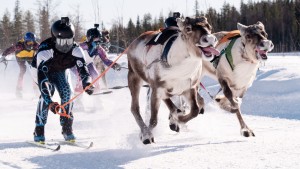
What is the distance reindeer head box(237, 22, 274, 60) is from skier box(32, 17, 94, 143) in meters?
2.46

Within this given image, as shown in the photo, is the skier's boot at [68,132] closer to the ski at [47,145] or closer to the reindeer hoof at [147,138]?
the ski at [47,145]

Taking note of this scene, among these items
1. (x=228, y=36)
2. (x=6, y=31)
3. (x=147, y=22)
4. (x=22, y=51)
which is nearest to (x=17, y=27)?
(x=6, y=31)

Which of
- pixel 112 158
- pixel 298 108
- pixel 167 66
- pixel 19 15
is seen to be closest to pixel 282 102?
pixel 298 108

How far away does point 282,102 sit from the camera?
12.6 m

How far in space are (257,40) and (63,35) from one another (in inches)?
112

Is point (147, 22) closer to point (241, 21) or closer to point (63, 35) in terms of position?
point (241, 21)

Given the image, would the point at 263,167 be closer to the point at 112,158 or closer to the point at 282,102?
the point at 112,158

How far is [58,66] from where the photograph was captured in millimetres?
6770

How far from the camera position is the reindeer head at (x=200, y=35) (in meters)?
5.59

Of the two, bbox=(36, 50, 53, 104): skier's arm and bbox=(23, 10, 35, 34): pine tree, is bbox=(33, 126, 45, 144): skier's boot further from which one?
bbox=(23, 10, 35, 34): pine tree

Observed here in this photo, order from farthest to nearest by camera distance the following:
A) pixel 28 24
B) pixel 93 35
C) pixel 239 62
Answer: pixel 28 24, pixel 93 35, pixel 239 62

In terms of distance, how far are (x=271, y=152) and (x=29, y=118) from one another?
638 centimetres

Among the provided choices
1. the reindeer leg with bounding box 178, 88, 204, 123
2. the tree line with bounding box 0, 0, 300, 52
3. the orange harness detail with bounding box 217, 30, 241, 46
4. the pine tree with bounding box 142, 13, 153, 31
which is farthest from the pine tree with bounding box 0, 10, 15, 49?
the reindeer leg with bounding box 178, 88, 204, 123

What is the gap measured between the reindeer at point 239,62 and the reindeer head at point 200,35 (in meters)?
1.71
